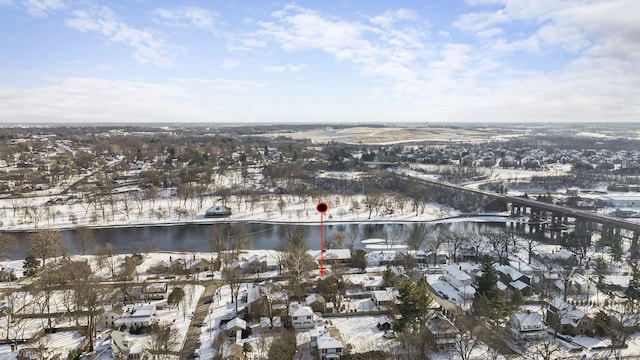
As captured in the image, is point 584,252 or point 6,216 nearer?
point 584,252

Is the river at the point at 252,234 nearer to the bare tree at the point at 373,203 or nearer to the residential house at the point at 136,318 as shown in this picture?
the bare tree at the point at 373,203

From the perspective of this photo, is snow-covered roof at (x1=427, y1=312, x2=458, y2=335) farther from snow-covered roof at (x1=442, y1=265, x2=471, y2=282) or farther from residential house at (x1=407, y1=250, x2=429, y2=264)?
residential house at (x1=407, y1=250, x2=429, y2=264)

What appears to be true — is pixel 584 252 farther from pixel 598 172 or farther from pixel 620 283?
pixel 598 172

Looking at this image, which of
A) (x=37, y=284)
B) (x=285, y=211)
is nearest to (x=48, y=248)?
(x=37, y=284)

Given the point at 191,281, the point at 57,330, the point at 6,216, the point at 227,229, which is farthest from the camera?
the point at 6,216

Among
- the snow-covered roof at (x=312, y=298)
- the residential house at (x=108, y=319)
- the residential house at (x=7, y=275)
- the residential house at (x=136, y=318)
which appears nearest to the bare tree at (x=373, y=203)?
the snow-covered roof at (x=312, y=298)

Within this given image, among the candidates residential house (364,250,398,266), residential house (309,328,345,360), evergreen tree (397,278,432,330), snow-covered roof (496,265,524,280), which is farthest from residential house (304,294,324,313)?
snow-covered roof (496,265,524,280)
